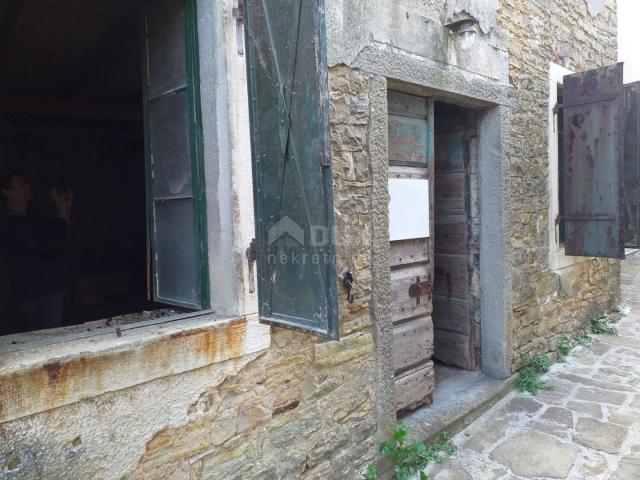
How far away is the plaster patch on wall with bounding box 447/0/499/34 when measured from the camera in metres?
3.39

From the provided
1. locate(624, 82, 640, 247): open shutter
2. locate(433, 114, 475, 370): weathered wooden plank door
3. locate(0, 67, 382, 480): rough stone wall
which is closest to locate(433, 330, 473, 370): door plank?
locate(433, 114, 475, 370): weathered wooden plank door

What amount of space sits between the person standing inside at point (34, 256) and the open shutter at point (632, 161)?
234 inches

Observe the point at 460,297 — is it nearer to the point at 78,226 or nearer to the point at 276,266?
the point at 276,266

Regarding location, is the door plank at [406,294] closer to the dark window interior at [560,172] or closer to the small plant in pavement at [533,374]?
the small plant in pavement at [533,374]

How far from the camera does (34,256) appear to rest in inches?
136

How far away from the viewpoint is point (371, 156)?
280 centimetres

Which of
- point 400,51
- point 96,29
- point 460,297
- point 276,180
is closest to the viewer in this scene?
point 276,180

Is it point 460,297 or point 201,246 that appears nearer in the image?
point 201,246

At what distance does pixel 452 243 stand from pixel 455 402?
4.36ft

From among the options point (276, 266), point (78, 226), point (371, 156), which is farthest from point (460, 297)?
point (78, 226)

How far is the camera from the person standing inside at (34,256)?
3.40 metres

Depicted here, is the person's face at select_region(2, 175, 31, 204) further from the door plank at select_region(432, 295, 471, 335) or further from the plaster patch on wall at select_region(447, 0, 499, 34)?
the door plank at select_region(432, 295, 471, 335)

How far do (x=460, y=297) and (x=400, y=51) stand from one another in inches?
85.7

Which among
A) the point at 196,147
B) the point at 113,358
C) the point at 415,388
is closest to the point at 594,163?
the point at 415,388
